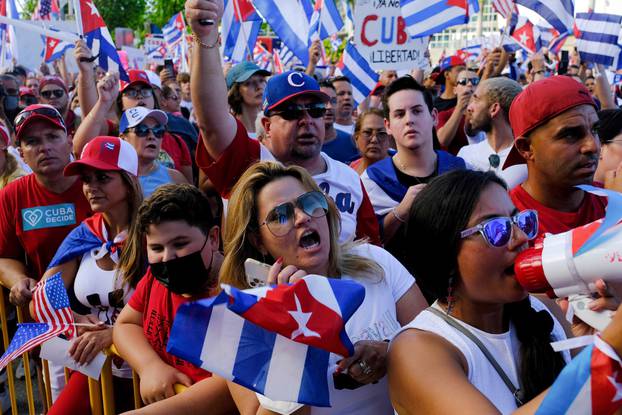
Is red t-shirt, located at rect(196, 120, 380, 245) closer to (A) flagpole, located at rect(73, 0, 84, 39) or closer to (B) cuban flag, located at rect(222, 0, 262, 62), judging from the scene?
(A) flagpole, located at rect(73, 0, 84, 39)

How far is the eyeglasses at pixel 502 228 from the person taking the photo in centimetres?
226

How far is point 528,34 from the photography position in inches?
532

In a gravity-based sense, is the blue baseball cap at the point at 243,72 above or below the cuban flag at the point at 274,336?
above

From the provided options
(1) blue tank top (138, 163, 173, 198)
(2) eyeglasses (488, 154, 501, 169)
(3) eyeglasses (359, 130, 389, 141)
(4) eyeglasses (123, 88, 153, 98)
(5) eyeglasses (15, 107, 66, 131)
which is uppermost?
(5) eyeglasses (15, 107, 66, 131)

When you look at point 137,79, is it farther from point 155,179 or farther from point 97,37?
point 155,179

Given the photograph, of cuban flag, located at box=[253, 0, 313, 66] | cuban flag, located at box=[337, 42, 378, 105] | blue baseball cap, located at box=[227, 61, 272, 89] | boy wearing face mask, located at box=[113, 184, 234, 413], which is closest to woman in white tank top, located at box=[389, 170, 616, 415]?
boy wearing face mask, located at box=[113, 184, 234, 413]

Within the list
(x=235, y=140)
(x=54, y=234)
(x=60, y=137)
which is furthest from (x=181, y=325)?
(x=60, y=137)

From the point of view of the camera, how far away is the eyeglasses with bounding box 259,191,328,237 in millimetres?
2896

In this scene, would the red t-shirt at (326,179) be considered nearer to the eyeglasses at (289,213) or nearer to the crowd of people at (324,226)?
the crowd of people at (324,226)

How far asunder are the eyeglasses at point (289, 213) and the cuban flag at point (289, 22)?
4.51 m

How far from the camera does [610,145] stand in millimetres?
4023

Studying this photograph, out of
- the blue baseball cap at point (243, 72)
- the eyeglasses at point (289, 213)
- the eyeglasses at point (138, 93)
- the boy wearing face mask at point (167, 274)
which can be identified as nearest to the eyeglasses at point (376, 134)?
the blue baseball cap at point (243, 72)

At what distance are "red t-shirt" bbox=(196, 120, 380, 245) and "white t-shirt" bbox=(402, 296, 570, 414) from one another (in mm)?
1579

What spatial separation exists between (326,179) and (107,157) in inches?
52.6
